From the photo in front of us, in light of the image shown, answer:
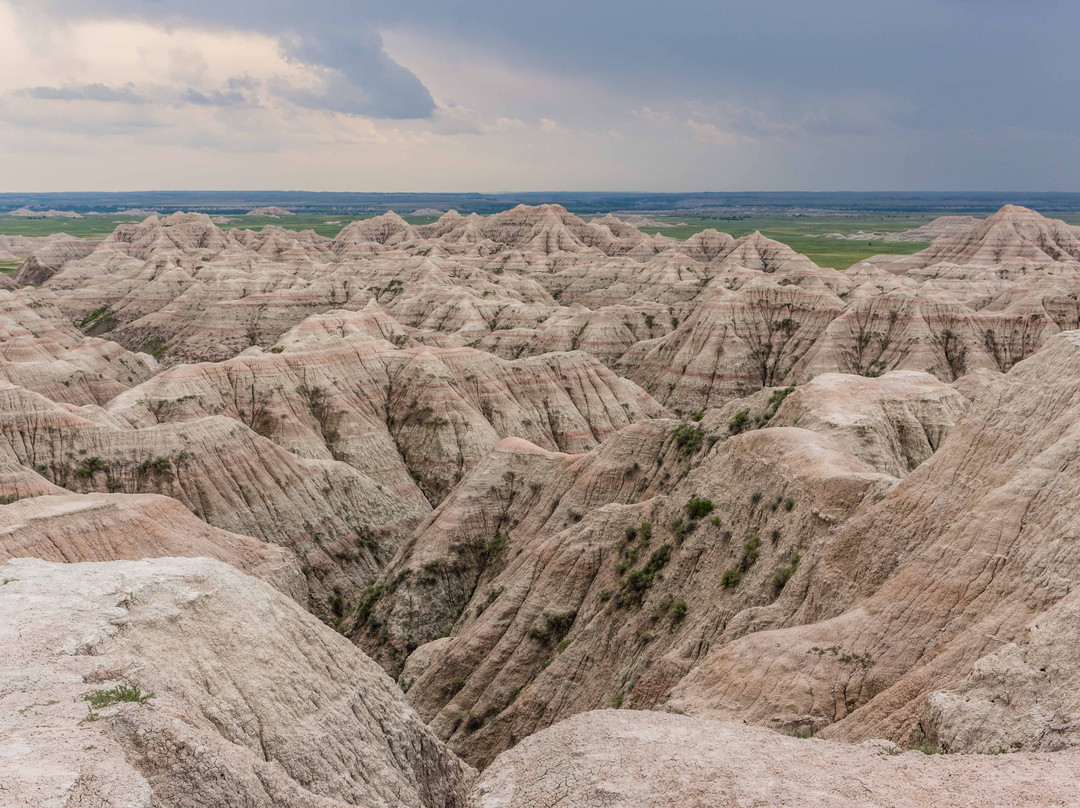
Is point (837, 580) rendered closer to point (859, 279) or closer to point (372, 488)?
point (372, 488)

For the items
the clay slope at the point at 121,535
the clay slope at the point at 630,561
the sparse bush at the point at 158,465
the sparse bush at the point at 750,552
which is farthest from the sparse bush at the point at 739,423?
the sparse bush at the point at 158,465

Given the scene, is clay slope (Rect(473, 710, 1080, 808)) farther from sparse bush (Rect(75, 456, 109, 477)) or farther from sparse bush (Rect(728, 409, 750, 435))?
sparse bush (Rect(75, 456, 109, 477))

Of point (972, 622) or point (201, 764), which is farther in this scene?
point (972, 622)

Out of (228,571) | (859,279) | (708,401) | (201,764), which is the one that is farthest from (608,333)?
(201,764)

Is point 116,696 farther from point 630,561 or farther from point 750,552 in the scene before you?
point 630,561

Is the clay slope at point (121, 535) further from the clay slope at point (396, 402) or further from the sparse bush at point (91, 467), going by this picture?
the clay slope at point (396, 402)

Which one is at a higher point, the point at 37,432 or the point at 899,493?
the point at 899,493
